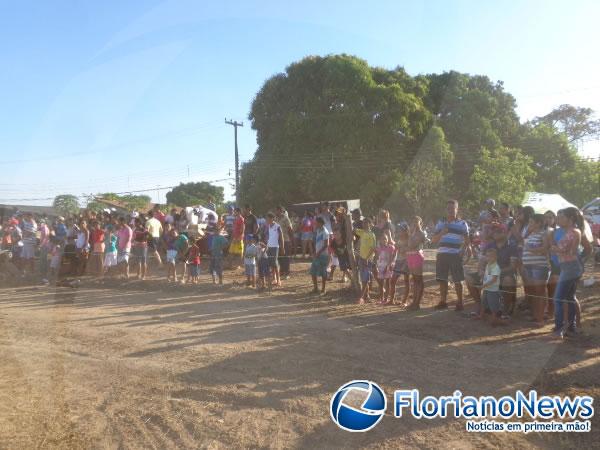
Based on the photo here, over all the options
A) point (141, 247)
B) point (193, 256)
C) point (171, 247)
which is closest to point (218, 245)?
point (193, 256)

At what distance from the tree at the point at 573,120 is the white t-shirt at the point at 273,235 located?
138 ft

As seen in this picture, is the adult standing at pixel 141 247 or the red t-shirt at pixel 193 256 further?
the adult standing at pixel 141 247

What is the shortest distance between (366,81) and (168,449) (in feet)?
87.5

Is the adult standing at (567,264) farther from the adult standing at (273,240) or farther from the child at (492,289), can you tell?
the adult standing at (273,240)

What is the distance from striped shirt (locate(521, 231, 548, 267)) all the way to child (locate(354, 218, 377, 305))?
108 inches

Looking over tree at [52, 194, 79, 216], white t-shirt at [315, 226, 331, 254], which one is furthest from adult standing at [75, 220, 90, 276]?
tree at [52, 194, 79, 216]

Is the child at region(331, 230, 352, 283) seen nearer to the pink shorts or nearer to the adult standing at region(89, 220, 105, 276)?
the pink shorts

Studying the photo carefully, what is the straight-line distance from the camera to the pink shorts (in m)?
8.55

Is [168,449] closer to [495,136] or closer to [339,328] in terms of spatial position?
[339,328]

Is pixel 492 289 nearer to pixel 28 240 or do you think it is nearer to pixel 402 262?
pixel 402 262

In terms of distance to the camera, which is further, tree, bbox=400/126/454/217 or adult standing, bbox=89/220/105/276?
tree, bbox=400/126/454/217

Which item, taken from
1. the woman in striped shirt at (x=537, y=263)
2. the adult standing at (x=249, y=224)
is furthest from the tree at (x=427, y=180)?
the woman in striped shirt at (x=537, y=263)

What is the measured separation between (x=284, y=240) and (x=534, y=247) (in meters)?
7.52

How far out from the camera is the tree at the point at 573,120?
46.0 metres
